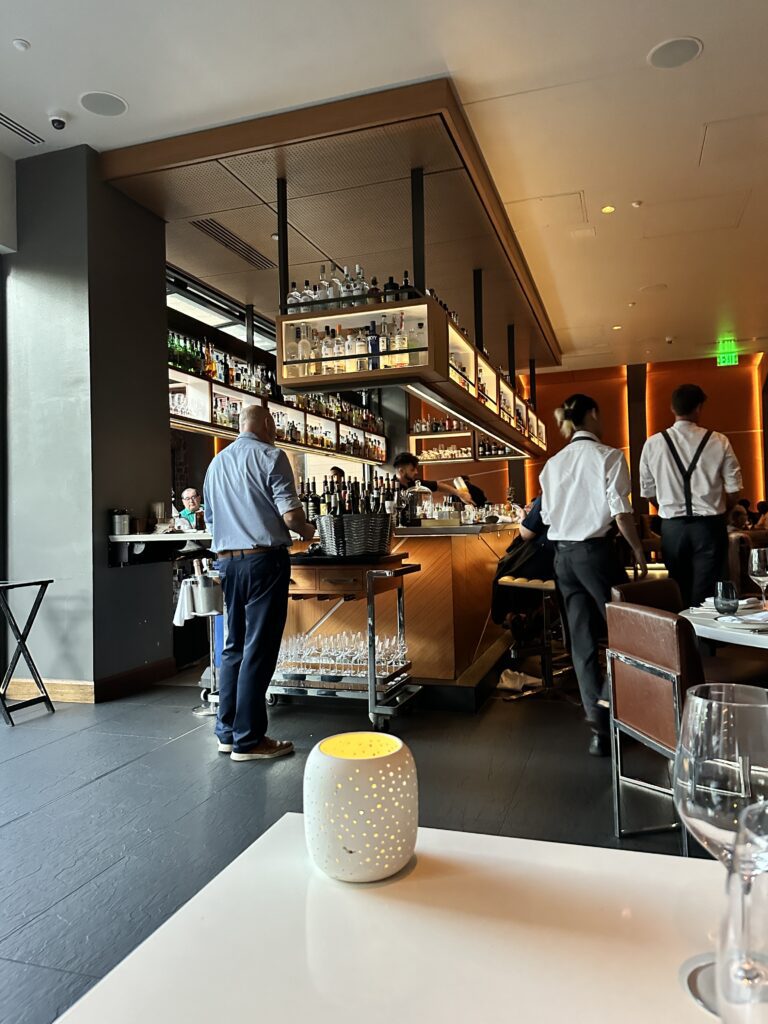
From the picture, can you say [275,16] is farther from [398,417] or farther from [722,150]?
[398,417]

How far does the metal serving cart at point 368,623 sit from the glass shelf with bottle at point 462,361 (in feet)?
5.64

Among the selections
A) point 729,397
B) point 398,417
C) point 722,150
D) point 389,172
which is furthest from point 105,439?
point 729,397

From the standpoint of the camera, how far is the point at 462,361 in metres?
5.75

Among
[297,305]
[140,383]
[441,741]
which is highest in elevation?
[297,305]

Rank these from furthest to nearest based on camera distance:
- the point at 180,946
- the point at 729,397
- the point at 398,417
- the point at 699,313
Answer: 1. the point at 729,397
2. the point at 398,417
3. the point at 699,313
4. the point at 180,946

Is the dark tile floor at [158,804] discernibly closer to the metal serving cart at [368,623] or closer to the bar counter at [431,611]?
the metal serving cart at [368,623]

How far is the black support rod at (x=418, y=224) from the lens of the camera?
4723 millimetres

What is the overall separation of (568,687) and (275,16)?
4.16 m

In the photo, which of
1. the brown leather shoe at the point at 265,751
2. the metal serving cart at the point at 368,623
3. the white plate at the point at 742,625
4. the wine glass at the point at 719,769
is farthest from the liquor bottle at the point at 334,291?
the wine glass at the point at 719,769

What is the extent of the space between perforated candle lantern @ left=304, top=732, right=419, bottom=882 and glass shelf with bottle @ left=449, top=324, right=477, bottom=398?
4451 millimetres

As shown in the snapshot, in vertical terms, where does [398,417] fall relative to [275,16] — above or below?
below

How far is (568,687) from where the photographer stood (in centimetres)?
469

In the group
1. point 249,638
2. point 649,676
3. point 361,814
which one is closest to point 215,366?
point 249,638

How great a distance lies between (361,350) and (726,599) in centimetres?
293
